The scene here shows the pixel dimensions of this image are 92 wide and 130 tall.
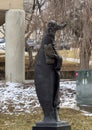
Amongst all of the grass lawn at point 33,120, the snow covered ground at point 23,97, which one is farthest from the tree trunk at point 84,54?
the grass lawn at point 33,120

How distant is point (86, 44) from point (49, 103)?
10.9 m

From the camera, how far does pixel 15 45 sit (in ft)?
68.6

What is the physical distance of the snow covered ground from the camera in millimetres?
15828

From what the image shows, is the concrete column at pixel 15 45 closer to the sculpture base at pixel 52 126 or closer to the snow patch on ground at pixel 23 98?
the snow patch on ground at pixel 23 98

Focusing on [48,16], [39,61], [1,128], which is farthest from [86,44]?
[39,61]

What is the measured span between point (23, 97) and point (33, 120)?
3863 millimetres

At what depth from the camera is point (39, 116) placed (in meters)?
14.3

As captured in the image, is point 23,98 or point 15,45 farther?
point 15,45

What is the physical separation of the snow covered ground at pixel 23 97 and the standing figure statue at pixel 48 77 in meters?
6.88

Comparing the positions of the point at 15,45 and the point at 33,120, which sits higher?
the point at 15,45

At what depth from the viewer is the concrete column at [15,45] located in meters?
20.9

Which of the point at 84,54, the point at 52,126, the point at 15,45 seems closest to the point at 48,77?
the point at 52,126

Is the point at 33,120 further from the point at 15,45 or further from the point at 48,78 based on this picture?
the point at 15,45

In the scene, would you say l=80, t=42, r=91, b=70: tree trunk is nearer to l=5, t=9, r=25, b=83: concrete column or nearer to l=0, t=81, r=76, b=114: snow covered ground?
l=0, t=81, r=76, b=114: snow covered ground
